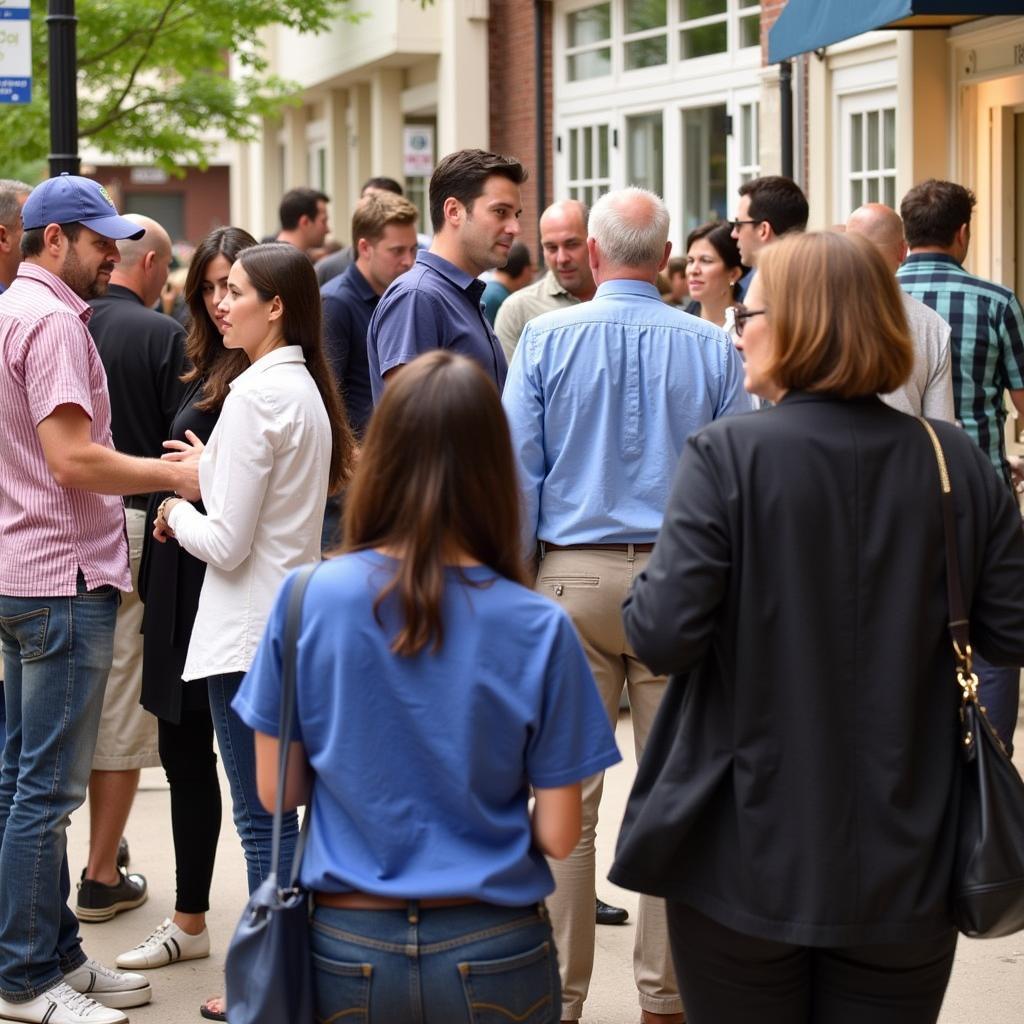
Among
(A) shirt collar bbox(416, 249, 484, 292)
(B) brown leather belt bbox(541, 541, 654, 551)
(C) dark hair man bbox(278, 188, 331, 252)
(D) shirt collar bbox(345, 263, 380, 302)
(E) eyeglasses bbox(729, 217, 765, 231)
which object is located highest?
(C) dark hair man bbox(278, 188, 331, 252)

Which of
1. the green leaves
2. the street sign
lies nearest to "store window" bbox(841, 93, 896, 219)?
the street sign

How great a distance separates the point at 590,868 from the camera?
4.37m

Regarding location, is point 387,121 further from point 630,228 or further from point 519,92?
point 630,228

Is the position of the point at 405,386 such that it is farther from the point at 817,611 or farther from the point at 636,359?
the point at 636,359

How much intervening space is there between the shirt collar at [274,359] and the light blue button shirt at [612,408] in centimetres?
54

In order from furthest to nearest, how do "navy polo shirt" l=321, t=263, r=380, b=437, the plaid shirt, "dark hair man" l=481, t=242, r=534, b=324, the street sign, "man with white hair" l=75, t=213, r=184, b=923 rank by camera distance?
"dark hair man" l=481, t=242, r=534, b=324, the street sign, "navy polo shirt" l=321, t=263, r=380, b=437, the plaid shirt, "man with white hair" l=75, t=213, r=184, b=923

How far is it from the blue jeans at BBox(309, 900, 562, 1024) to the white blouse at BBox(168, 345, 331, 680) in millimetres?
1614

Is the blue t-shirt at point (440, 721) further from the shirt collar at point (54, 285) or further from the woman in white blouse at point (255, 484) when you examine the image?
the shirt collar at point (54, 285)

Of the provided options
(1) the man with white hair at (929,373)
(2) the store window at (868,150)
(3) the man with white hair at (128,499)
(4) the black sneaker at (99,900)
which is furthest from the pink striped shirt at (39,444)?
(2) the store window at (868,150)

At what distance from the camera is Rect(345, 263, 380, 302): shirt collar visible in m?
7.49

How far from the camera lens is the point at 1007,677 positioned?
21.6ft

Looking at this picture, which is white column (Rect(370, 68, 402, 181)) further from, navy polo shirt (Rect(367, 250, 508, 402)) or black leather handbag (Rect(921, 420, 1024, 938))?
black leather handbag (Rect(921, 420, 1024, 938))

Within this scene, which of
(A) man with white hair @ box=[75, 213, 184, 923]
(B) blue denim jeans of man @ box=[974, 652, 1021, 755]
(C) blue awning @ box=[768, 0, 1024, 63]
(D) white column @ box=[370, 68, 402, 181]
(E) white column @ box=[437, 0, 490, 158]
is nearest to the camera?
(A) man with white hair @ box=[75, 213, 184, 923]

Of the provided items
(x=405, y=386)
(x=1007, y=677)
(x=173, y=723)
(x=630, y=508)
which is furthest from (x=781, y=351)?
(x=1007, y=677)
